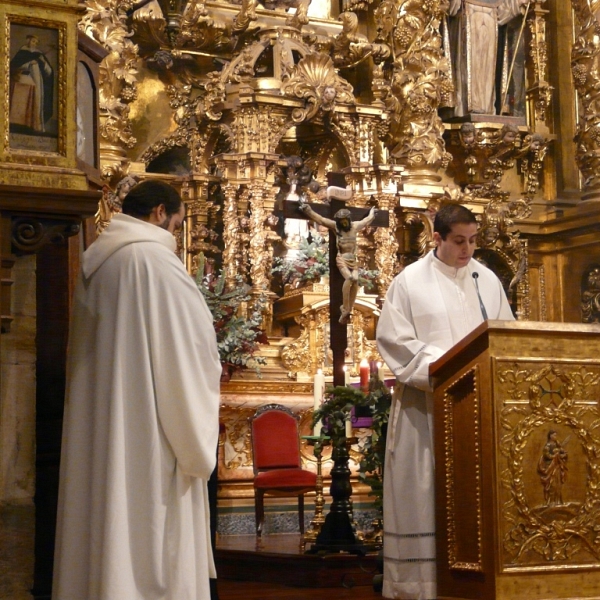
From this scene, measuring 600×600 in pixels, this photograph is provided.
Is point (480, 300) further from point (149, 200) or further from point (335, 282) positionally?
point (335, 282)

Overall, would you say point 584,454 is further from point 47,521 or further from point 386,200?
point 386,200

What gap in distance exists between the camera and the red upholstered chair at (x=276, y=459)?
8.64 meters

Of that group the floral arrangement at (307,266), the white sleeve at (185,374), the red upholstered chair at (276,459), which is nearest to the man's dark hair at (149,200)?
the white sleeve at (185,374)

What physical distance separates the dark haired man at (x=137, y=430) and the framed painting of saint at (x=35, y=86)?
0.40 metres

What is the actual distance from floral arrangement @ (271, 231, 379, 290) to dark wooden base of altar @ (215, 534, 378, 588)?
346cm

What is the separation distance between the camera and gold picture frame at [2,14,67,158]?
157 inches

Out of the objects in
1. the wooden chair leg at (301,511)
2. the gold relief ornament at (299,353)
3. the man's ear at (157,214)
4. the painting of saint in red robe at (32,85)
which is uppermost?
the painting of saint in red robe at (32,85)

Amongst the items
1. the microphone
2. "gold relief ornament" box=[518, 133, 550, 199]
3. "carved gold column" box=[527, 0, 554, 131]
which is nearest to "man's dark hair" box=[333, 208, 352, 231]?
the microphone

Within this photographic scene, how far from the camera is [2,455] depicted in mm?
4102

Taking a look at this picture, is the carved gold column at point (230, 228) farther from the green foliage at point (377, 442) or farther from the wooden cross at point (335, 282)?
the green foliage at point (377, 442)

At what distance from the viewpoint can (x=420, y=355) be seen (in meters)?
5.11

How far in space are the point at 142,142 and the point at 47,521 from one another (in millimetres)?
7377

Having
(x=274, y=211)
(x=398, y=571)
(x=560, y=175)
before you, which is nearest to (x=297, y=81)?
(x=274, y=211)

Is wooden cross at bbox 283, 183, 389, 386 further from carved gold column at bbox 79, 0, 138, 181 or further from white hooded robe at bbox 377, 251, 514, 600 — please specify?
carved gold column at bbox 79, 0, 138, 181
